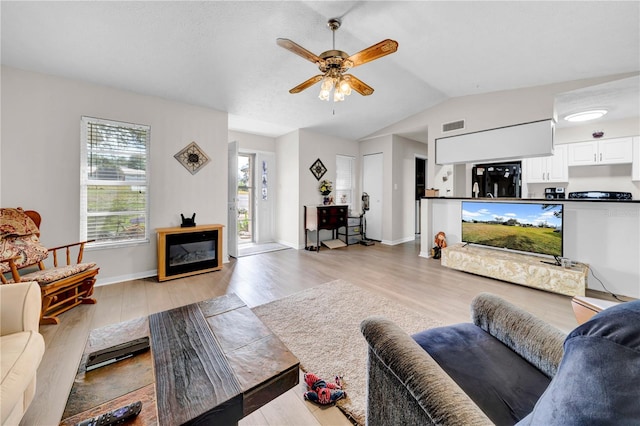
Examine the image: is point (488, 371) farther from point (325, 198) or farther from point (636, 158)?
point (636, 158)

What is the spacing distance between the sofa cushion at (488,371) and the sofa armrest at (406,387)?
262mm

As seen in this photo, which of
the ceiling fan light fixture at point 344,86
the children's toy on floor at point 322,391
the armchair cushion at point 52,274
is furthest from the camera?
the ceiling fan light fixture at point 344,86

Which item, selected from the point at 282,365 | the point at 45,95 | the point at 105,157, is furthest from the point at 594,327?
the point at 45,95

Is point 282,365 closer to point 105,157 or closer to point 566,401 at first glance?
point 566,401

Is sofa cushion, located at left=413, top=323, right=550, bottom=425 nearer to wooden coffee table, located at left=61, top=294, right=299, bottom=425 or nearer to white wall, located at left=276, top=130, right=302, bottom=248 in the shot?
wooden coffee table, located at left=61, top=294, right=299, bottom=425

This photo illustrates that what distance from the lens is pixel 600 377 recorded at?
1.42ft

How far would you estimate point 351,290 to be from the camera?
303 cm

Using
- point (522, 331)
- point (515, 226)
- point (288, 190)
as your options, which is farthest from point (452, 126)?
point (522, 331)

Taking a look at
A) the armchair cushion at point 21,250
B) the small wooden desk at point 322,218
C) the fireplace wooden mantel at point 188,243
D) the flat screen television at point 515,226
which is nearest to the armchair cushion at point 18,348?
the armchair cushion at point 21,250

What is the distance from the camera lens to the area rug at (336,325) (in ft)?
5.30

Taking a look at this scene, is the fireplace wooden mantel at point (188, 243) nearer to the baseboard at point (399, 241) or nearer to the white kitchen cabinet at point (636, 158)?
→ the baseboard at point (399, 241)

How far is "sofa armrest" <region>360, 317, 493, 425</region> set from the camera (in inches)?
27.5

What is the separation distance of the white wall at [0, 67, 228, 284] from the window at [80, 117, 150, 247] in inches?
3.1

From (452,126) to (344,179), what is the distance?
8.55 ft
